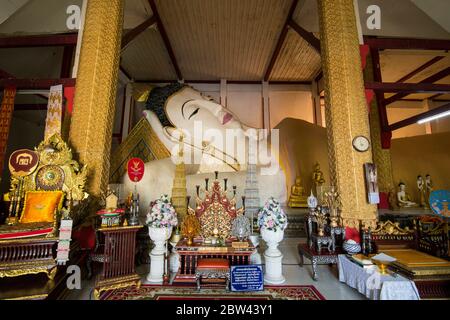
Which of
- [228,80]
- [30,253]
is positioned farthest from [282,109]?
[30,253]

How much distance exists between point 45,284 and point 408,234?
14.9 feet

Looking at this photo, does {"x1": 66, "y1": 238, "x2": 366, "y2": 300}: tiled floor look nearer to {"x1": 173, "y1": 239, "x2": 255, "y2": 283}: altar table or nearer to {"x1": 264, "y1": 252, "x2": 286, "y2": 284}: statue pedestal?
{"x1": 264, "y1": 252, "x2": 286, "y2": 284}: statue pedestal

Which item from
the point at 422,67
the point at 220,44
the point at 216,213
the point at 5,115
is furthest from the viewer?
the point at 422,67

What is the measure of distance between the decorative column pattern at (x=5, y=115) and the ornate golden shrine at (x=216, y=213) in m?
4.09

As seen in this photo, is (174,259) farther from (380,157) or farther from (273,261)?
(380,157)

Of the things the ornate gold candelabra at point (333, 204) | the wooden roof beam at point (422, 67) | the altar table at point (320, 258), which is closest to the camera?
the altar table at point (320, 258)

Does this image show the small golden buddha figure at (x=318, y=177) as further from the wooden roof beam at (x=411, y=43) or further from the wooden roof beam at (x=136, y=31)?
the wooden roof beam at (x=136, y=31)

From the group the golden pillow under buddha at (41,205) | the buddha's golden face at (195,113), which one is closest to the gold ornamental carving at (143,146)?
the buddha's golden face at (195,113)

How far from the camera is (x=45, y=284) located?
228 cm

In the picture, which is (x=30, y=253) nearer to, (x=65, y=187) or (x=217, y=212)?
(x=65, y=187)

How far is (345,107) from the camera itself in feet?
12.4

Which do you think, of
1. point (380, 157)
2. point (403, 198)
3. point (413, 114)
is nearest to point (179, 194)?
point (380, 157)

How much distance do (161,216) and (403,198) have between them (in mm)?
7091

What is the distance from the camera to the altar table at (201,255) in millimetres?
2805
